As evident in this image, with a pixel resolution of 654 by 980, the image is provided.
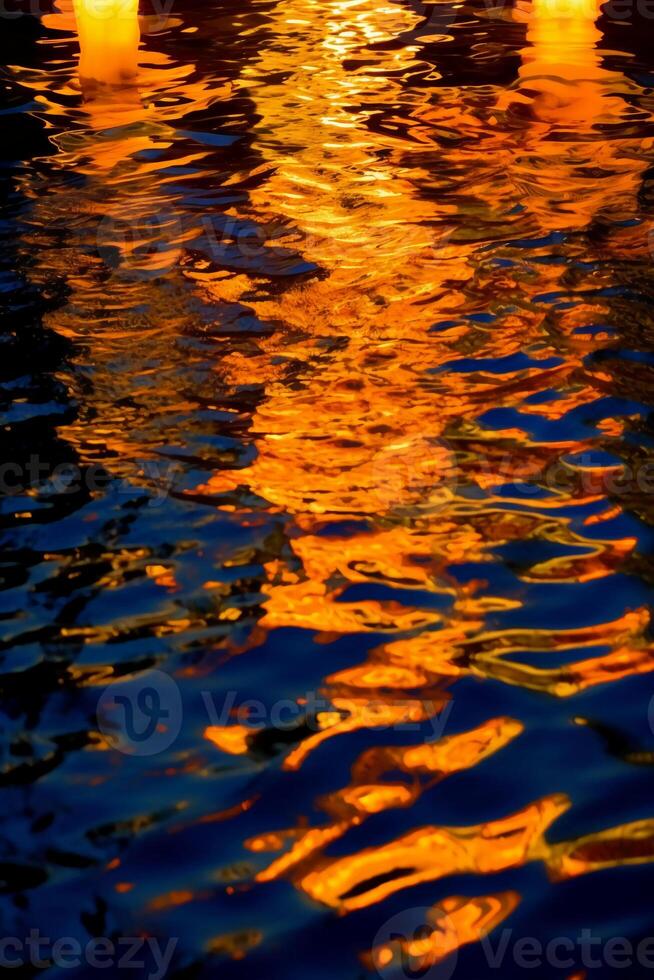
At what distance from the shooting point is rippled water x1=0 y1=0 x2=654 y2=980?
2434 mm

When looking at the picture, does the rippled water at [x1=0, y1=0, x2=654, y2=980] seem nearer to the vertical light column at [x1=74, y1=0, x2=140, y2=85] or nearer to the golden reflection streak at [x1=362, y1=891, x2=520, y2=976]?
the golden reflection streak at [x1=362, y1=891, x2=520, y2=976]

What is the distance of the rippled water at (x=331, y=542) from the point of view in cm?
243

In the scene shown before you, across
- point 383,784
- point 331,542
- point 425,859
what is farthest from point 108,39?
point 425,859

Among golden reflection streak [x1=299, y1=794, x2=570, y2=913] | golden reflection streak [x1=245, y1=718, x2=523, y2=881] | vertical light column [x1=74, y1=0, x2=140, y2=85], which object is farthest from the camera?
vertical light column [x1=74, y1=0, x2=140, y2=85]

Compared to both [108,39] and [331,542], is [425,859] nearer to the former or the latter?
[331,542]

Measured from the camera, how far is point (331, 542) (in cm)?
355

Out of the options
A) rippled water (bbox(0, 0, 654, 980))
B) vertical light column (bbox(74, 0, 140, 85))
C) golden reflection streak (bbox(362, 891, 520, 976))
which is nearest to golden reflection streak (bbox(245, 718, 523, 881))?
rippled water (bbox(0, 0, 654, 980))

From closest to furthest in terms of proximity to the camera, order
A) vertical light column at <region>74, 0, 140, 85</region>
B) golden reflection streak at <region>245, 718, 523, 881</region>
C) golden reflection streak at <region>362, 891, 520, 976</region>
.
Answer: golden reflection streak at <region>362, 891, 520, 976</region>, golden reflection streak at <region>245, 718, 523, 881</region>, vertical light column at <region>74, 0, 140, 85</region>

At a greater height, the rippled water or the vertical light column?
the vertical light column

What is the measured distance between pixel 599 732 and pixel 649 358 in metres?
2.14

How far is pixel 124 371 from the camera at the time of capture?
4.58m

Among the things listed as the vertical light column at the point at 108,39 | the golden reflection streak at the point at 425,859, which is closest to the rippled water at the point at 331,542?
the golden reflection streak at the point at 425,859

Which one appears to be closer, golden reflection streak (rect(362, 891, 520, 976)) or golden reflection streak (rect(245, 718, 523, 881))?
golden reflection streak (rect(362, 891, 520, 976))

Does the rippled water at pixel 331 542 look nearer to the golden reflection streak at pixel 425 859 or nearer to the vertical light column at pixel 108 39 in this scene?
the golden reflection streak at pixel 425 859
